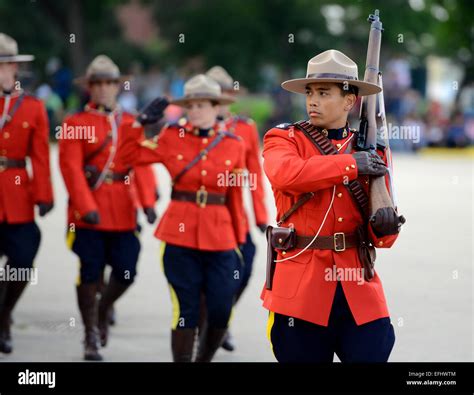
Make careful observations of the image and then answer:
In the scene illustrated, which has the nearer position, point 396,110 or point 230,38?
point 396,110

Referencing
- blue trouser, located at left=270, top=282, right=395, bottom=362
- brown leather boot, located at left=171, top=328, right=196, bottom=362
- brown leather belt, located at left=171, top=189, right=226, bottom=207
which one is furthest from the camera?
brown leather belt, located at left=171, top=189, right=226, bottom=207

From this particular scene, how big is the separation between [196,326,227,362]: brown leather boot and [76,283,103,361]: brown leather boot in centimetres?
93

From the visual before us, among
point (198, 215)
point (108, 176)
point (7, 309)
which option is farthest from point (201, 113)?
point (7, 309)

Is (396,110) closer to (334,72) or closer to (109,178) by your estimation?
(109,178)

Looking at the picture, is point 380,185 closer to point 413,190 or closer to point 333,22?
point 413,190

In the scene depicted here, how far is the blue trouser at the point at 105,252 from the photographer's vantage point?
33.0 feet

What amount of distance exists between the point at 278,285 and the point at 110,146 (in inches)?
161

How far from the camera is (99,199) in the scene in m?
10.2

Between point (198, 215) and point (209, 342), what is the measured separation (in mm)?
867

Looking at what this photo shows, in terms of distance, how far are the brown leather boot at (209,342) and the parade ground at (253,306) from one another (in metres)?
0.56

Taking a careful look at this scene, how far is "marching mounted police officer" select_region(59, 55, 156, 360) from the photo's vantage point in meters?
10.0

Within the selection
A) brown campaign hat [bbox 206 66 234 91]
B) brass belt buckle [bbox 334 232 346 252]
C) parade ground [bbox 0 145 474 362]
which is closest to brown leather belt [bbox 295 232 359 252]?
brass belt buckle [bbox 334 232 346 252]

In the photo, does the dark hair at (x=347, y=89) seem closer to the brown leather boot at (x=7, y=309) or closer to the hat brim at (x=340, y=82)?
the hat brim at (x=340, y=82)

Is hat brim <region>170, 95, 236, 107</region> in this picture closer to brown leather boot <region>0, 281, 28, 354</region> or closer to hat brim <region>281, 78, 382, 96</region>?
brown leather boot <region>0, 281, 28, 354</region>
